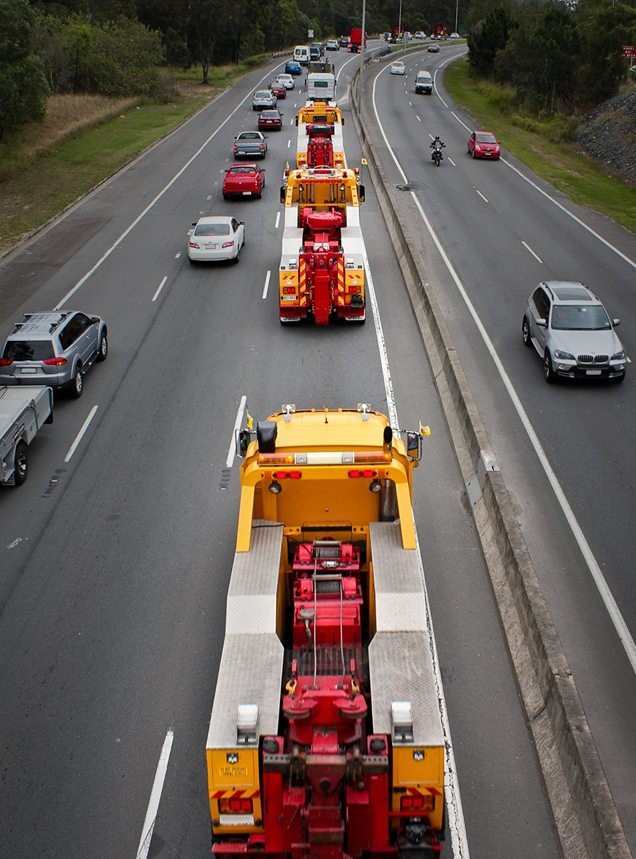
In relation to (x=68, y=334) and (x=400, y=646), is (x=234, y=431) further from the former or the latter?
(x=400, y=646)

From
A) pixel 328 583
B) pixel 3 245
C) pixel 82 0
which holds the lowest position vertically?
pixel 3 245

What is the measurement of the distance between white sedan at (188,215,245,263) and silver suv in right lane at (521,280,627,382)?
419 inches

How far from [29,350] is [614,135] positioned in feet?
139

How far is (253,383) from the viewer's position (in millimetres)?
19609

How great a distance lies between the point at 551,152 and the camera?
51.6 meters

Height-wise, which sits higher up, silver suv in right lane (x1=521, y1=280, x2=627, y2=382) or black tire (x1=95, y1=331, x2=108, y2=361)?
silver suv in right lane (x1=521, y1=280, x2=627, y2=382)

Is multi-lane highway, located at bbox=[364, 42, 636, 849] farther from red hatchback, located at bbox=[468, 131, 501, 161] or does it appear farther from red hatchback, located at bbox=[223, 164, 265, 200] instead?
red hatchback, located at bbox=[223, 164, 265, 200]

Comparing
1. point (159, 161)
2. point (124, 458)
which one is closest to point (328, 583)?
point (124, 458)

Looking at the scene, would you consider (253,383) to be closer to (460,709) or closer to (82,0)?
(460,709)

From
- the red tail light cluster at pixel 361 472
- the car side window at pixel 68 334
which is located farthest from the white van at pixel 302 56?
the red tail light cluster at pixel 361 472

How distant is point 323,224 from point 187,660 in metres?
17.1

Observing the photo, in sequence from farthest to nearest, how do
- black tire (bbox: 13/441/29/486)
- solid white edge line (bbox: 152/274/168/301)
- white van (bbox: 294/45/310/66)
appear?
1. white van (bbox: 294/45/310/66)
2. solid white edge line (bbox: 152/274/168/301)
3. black tire (bbox: 13/441/29/486)

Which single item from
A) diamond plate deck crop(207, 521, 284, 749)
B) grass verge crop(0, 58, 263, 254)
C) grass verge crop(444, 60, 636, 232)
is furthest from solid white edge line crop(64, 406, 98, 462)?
grass verge crop(444, 60, 636, 232)

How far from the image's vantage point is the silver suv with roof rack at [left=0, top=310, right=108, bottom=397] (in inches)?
746
